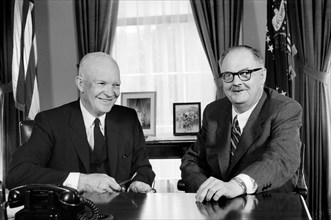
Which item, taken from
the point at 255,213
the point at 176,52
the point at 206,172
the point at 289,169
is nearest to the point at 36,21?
the point at 176,52

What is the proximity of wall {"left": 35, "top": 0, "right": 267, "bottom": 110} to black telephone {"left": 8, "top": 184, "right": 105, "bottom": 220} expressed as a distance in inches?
179

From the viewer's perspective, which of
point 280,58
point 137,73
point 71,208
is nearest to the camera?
point 71,208

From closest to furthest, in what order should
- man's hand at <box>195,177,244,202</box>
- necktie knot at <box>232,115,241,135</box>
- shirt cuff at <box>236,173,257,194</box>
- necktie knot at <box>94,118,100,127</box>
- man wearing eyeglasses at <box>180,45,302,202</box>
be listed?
man's hand at <box>195,177,244,202</box> < shirt cuff at <box>236,173,257,194</box> < man wearing eyeglasses at <box>180,45,302,202</box> < necktie knot at <box>232,115,241,135</box> < necktie knot at <box>94,118,100,127</box>

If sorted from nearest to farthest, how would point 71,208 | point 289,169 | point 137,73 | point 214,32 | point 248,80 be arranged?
point 71,208
point 289,169
point 248,80
point 214,32
point 137,73

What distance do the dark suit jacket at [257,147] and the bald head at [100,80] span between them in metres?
0.57

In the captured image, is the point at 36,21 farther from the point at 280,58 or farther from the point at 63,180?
the point at 63,180

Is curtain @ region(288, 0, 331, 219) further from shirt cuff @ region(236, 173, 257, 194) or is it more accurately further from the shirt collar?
shirt cuff @ region(236, 173, 257, 194)

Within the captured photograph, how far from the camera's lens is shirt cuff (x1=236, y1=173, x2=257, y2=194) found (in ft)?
6.98

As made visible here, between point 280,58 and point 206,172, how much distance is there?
2.64 metres

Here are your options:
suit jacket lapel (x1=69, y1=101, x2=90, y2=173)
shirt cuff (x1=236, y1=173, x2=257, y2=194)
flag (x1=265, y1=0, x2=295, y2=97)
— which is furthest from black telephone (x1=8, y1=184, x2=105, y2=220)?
flag (x1=265, y1=0, x2=295, y2=97)

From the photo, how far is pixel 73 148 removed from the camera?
2.71 meters

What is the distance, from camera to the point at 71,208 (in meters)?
1.62

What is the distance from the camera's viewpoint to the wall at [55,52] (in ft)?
20.1

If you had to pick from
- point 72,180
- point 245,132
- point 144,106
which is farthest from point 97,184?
point 144,106
